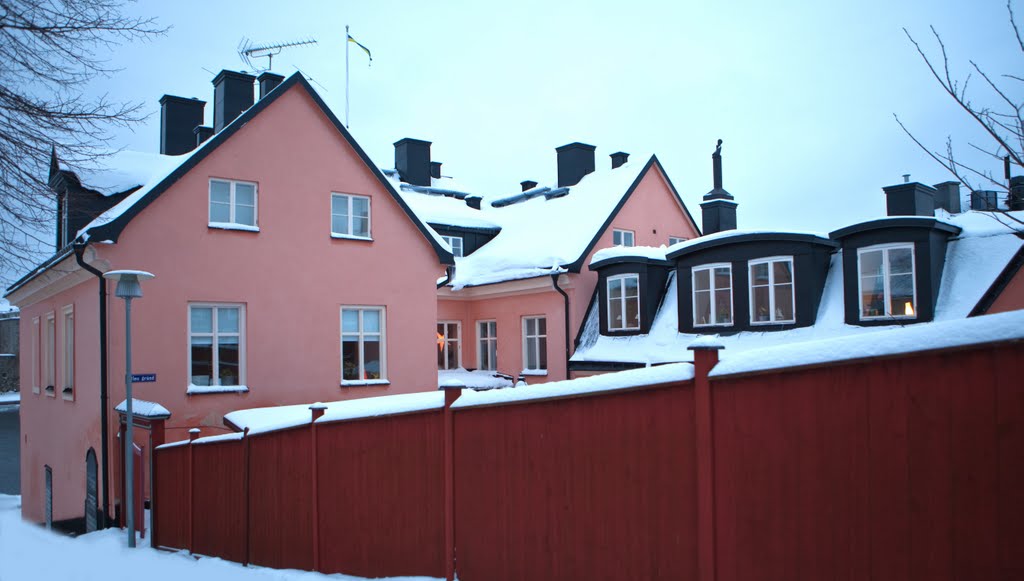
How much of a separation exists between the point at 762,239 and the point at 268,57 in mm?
12776

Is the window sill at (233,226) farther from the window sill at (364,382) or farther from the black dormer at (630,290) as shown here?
the black dormer at (630,290)

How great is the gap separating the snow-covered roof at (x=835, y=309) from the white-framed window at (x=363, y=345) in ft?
19.4

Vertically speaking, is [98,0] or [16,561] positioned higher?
[98,0]

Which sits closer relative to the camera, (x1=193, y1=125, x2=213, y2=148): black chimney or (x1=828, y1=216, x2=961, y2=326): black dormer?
(x1=828, y1=216, x2=961, y2=326): black dormer

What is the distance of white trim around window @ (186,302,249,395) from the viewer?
15609 millimetres

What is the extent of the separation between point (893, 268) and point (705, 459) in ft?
44.2

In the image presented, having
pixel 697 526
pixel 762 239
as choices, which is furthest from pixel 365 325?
pixel 697 526

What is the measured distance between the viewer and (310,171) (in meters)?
17.4

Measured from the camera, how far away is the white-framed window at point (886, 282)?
52.7ft

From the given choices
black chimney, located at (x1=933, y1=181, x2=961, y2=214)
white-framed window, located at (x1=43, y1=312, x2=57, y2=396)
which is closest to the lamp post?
white-framed window, located at (x1=43, y1=312, x2=57, y2=396)

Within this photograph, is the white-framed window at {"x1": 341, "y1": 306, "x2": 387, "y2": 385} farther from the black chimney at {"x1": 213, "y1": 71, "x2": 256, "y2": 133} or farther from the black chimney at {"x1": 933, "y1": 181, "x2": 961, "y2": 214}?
the black chimney at {"x1": 933, "y1": 181, "x2": 961, "y2": 214}

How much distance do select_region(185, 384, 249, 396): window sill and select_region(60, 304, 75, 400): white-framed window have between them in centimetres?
337

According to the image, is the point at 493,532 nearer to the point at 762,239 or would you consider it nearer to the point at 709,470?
the point at 709,470

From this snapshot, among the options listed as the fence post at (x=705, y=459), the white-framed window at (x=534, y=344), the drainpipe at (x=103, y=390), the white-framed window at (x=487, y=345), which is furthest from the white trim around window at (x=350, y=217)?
the fence post at (x=705, y=459)
